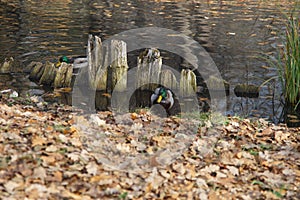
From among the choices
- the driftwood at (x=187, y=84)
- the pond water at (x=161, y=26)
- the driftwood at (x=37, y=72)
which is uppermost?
the pond water at (x=161, y=26)

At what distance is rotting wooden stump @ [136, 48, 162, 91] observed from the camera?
923 cm

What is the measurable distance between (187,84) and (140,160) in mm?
4338

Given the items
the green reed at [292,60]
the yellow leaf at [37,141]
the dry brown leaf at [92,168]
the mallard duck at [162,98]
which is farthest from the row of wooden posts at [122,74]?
the dry brown leaf at [92,168]

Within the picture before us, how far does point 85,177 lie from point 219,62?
8068 mm

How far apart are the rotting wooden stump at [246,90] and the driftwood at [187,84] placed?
1.06 m

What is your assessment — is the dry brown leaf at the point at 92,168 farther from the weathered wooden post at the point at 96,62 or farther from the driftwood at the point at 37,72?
the driftwood at the point at 37,72

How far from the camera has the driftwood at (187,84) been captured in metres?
9.16

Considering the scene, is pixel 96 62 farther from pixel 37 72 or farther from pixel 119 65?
pixel 37 72

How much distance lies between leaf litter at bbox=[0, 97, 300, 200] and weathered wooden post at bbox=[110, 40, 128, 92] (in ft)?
7.95

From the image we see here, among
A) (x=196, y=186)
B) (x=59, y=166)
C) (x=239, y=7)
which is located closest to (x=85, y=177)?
(x=59, y=166)

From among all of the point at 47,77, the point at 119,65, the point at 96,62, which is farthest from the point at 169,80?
the point at 47,77

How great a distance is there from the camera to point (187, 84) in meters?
9.24

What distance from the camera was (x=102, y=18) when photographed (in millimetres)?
17859

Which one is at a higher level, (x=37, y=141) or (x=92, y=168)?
(x=37, y=141)
